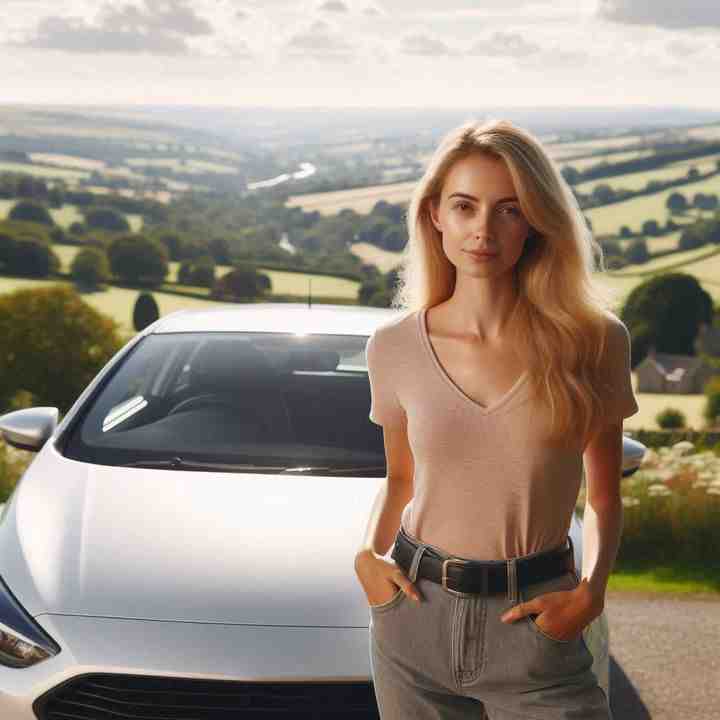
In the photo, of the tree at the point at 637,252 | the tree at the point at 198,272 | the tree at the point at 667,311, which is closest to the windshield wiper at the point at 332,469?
the tree at the point at 667,311

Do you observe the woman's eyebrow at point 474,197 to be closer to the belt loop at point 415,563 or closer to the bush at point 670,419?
the belt loop at point 415,563

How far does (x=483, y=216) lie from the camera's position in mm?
1801

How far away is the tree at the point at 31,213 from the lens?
13.7 metres

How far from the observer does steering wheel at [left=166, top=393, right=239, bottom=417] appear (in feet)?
13.2

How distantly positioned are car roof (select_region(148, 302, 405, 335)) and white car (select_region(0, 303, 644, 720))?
0.04ft

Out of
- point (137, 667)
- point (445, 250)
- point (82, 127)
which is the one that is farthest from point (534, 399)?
point (82, 127)

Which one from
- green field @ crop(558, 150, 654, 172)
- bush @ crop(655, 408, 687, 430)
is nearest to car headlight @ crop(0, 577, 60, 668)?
bush @ crop(655, 408, 687, 430)

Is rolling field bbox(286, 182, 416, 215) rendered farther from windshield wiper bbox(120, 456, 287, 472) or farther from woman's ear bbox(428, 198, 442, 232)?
woman's ear bbox(428, 198, 442, 232)

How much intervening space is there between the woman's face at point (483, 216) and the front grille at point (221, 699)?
119 cm

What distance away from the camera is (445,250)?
6.19 ft

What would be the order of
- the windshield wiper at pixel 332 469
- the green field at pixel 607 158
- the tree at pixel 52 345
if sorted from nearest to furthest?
1. the windshield wiper at pixel 332 469
2. the tree at pixel 52 345
3. the green field at pixel 607 158

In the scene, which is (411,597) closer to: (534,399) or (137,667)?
(534,399)

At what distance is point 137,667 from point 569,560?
1202 millimetres

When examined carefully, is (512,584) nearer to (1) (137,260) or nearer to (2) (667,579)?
(2) (667,579)
